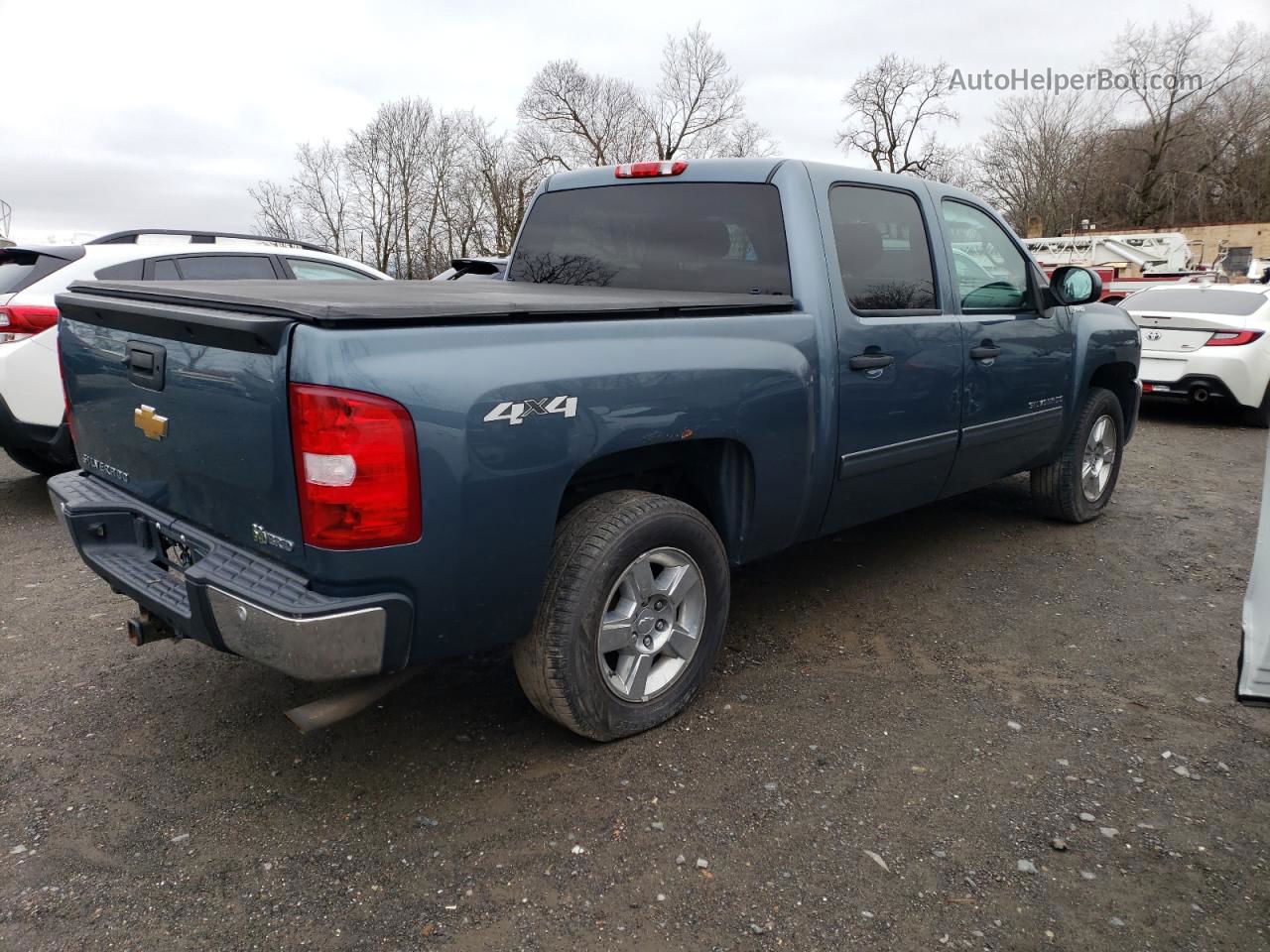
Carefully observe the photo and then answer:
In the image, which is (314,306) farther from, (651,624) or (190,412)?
(651,624)

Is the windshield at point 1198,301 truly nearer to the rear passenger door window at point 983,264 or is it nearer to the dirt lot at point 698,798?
Result: the rear passenger door window at point 983,264

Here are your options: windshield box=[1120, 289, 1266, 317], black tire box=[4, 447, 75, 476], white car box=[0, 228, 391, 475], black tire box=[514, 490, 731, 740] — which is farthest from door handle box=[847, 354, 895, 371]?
windshield box=[1120, 289, 1266, 317]

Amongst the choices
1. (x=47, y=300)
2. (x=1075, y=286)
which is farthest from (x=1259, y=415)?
(x=47, y=300)

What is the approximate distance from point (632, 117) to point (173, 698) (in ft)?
131

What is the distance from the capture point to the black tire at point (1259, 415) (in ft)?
32.3

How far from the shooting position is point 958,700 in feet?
11.3

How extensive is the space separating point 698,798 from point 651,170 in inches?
102

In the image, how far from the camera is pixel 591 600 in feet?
9.05

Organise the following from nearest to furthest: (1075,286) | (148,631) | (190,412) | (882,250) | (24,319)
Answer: (190,412) → (148,631) → (882,250) → (1075,286) → (24,319)

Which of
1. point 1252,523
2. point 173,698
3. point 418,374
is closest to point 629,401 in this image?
point 418,374

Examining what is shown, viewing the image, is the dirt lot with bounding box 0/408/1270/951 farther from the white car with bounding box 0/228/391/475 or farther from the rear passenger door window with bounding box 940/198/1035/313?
the white car with bounding box 0/228/391/475

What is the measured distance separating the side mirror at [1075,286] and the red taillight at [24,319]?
5.68 metres

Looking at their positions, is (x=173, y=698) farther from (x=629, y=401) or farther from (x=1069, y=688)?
(x=1069, y=688)

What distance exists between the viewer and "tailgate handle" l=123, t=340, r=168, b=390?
8.72 ft
